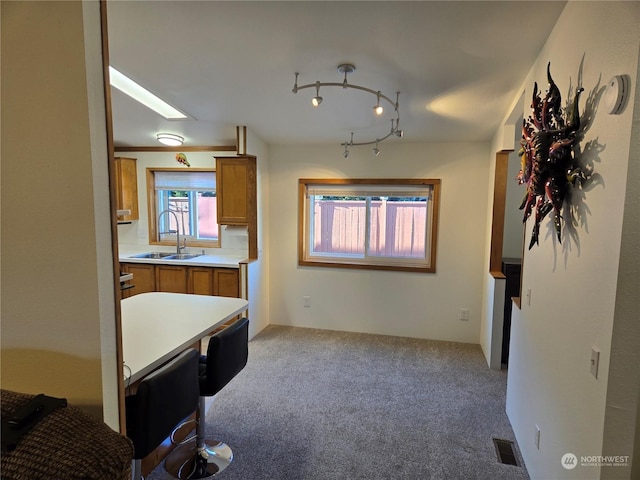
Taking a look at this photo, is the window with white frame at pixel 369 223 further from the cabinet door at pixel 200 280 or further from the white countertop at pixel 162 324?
the white countertop at pixel 162 324

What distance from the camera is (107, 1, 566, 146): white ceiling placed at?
6.25ft

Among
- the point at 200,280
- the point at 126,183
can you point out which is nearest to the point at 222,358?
the point at 200,280

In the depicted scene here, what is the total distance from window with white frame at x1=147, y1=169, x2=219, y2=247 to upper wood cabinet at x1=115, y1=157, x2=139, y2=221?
199mm

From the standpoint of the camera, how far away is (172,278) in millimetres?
4242

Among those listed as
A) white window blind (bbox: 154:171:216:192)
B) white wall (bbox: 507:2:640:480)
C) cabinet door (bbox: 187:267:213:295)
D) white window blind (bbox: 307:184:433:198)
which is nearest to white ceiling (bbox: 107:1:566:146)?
white wall (bbox: 507:2:640:480)

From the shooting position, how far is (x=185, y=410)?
1625mm

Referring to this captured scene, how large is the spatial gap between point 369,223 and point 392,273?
684 mm

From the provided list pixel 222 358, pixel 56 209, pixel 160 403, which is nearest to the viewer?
pixel 56 209

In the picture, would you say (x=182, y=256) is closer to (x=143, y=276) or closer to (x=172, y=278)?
(x=172, y=278)

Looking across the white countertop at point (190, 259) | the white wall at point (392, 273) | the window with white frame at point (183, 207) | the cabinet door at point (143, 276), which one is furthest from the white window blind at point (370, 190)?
the cabinet door at point (143, 276)

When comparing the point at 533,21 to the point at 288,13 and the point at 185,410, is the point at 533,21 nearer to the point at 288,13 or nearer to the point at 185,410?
the point at 288,13

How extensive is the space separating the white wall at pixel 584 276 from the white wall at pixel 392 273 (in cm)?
197

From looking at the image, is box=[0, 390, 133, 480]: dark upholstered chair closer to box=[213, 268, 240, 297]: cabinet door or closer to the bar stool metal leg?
the bar stool metal leg

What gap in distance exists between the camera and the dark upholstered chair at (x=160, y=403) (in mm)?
1411
